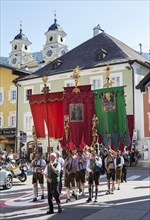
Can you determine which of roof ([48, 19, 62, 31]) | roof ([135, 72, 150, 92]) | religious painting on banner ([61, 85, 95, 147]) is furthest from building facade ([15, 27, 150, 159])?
roof ([48, 19, 62, 31])

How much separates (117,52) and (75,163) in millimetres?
→ 23797

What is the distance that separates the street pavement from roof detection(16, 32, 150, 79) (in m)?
20.4

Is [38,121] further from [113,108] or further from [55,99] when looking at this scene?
[113,108]

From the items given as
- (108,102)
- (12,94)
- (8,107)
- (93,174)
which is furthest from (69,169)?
(12,94)

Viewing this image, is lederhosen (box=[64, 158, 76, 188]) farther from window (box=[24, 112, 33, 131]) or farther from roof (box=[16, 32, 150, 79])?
window (box=[24, 112, 33, 131])

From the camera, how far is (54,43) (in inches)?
3086

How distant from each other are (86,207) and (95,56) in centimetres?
2602

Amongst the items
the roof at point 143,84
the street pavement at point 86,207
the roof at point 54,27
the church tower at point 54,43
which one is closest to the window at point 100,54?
the roof at point 143,84

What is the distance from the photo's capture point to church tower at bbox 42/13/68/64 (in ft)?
257

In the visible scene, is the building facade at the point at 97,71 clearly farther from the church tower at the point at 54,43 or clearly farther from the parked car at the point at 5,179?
the church tower at the point at 54,43

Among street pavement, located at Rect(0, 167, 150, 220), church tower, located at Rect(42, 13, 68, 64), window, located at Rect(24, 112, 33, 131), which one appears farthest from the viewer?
church tower, located at Rect(42, 13, 68, 64)

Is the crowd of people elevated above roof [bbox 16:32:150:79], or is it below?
below

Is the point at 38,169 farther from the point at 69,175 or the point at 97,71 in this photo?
the point at 97,71

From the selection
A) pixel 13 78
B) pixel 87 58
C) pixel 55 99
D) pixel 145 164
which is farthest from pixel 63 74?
pixel 55 99
